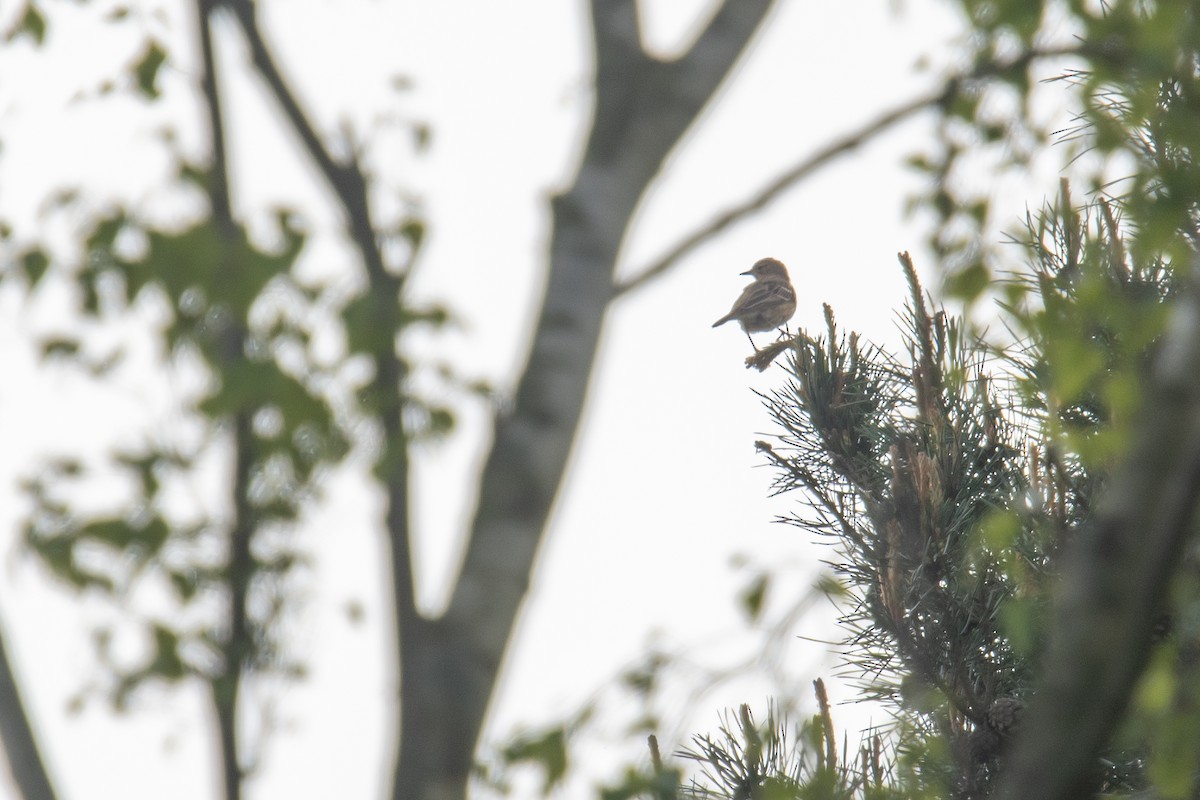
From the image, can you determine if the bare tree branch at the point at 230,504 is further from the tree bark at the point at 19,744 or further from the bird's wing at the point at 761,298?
the bird's wing at the point at 761,298

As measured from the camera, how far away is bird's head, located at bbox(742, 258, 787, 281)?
42.9ft

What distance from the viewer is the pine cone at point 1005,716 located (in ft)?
13.0

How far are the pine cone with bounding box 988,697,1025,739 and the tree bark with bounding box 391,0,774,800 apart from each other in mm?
2593

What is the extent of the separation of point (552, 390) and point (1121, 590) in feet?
3.00

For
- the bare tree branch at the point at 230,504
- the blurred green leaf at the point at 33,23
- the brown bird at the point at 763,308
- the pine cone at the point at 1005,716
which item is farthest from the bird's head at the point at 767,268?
the bare tree branch at the point at 230,504

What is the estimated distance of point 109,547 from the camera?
217cm

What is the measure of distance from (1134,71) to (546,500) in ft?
4.16

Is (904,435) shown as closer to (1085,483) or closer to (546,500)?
(1085,483)

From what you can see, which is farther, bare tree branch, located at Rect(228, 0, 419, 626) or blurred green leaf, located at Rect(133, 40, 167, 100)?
blurred green leaf, located at Rect(133, 40, 167, 100)

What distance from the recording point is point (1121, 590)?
1.47m

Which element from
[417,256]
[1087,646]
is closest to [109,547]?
[417,256]

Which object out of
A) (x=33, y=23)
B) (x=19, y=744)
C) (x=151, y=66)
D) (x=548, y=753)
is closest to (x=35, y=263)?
(x=151, y=66)

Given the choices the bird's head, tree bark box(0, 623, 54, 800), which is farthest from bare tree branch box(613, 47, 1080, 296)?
the bird's head

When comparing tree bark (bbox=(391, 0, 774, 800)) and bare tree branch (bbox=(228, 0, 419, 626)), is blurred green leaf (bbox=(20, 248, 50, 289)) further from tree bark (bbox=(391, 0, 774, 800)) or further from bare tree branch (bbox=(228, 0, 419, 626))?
tree bark (bbox=(391, 0, 774, 800))
